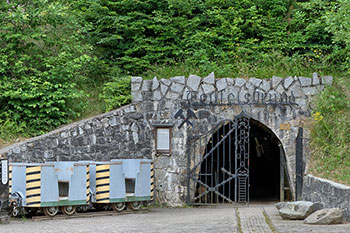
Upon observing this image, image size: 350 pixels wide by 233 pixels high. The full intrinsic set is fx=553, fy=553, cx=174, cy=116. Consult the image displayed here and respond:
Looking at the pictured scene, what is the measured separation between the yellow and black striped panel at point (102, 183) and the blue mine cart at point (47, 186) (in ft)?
1.14

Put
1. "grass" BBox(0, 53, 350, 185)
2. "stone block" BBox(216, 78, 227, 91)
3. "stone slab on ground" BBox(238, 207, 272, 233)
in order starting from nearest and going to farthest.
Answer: "stone slab on ground" BBox(238, 207, 272, 233), "grass" BBox(0, 53, 350, 185), "stone block" BBox(216, 78, 227, 91)

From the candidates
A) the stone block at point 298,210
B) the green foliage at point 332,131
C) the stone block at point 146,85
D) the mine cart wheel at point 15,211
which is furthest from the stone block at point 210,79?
the mine cart wheel at point 15,211

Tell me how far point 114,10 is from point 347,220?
963cm

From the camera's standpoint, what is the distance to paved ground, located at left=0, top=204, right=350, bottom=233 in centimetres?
910

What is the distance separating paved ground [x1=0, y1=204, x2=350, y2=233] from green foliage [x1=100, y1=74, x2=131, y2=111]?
3308 mm

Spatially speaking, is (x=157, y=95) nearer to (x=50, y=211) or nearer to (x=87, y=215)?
(x=87, y=215)

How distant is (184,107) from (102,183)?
3378 mm

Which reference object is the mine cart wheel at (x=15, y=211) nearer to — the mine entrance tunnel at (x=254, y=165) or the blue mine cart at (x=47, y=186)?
the blue mine cart at (x=47, y=186)

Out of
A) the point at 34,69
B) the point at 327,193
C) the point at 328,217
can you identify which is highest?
the point at 34,69

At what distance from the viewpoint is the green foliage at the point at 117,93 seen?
1415cm

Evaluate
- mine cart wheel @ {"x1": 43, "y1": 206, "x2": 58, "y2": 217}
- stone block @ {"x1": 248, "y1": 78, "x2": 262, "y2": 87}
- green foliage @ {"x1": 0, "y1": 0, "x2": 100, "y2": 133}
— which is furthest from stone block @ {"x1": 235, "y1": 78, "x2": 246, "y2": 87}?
mine cart wheel @ {"x1": 43, "y1": 206, "x2": 58, "y2": 217}

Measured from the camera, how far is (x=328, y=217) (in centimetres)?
925

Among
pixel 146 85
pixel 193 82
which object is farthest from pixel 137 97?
pixel 193 82

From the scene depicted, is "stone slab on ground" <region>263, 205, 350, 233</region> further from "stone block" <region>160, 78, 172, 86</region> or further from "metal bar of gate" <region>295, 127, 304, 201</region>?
"stone block" <region>160, 78, 172, 86</region>
